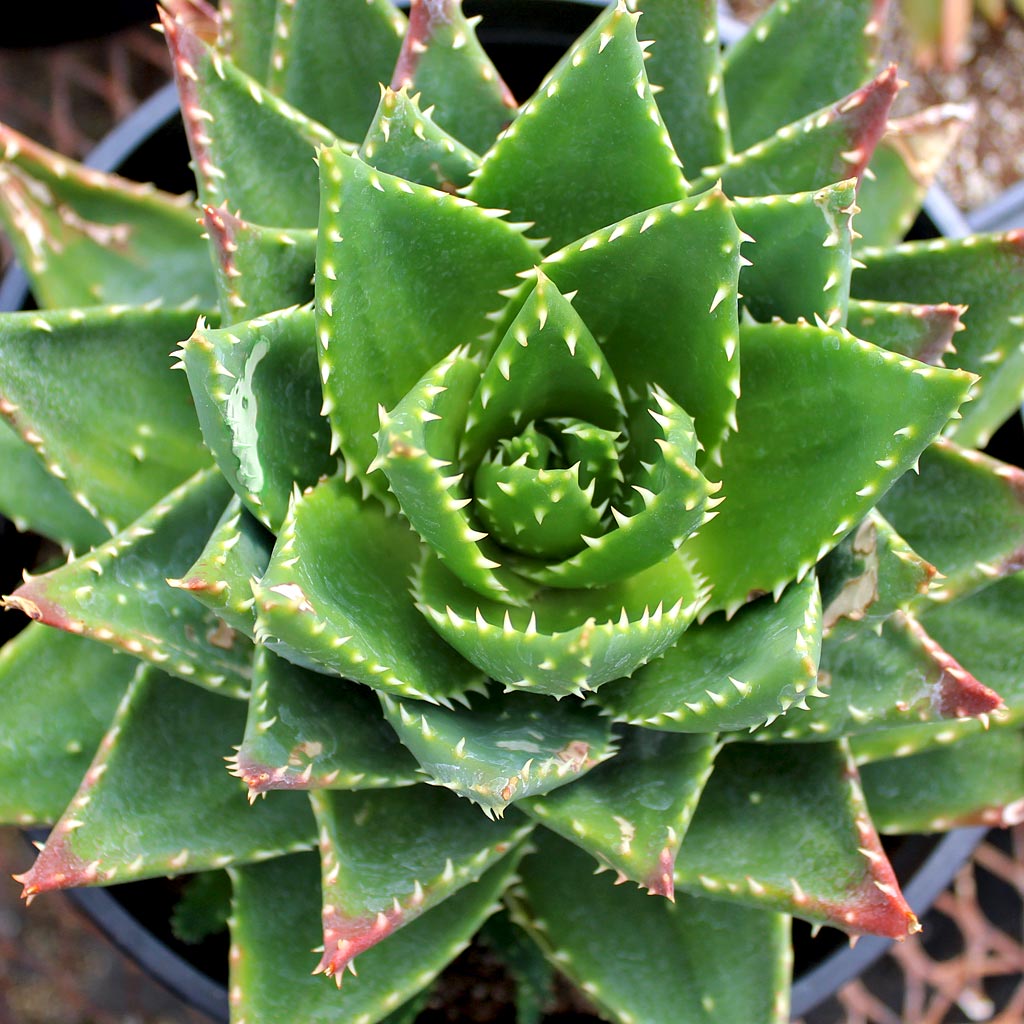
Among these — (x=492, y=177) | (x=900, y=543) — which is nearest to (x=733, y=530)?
(x=900, y=543)

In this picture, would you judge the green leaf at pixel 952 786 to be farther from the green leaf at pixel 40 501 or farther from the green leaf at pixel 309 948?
the green leaf at pixel 40 501

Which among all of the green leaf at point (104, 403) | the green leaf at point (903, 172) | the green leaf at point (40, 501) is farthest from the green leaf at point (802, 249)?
the green leaf at point (40, 501)

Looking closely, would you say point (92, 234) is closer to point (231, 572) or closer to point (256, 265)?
point (256, 265)

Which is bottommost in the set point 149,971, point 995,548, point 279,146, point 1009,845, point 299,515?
point 1009,845

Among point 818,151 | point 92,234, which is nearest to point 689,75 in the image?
point 818,151

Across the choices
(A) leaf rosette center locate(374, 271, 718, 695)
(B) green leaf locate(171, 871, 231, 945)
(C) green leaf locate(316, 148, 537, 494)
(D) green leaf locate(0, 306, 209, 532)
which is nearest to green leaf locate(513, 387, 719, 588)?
(A) leaf rosette center locate(374, 271, 718, 695)

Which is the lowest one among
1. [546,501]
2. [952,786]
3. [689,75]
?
[952,786]

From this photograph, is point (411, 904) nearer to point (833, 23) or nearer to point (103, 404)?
point (103, 404)
